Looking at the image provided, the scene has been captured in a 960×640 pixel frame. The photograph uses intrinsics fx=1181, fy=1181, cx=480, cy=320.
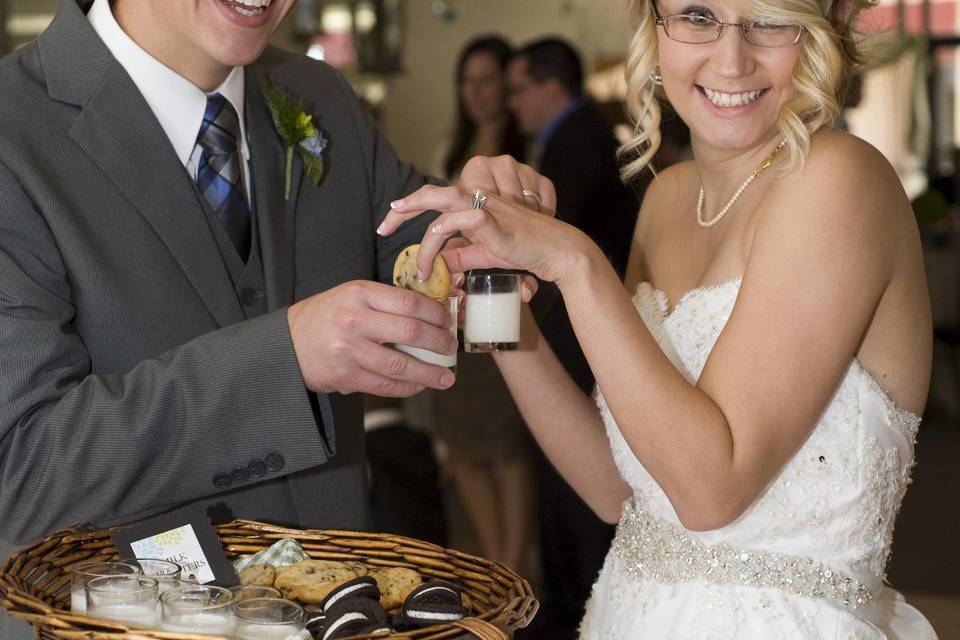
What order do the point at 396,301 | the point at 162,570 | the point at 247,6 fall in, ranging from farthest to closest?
the point at 247,6
the point at 396,301
the point at 162,570

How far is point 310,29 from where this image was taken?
8109mm

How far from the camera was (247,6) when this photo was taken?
6.41ft

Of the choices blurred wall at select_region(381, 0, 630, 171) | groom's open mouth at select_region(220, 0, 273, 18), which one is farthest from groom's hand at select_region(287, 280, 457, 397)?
blurred wall at select_region(381, 0, 630, 171)

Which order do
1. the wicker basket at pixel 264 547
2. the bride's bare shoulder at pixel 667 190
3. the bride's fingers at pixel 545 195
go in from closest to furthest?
1. the wicker basket at pixel 264 547
2. the bride's fingers at pixel 545 195
3. the bride's bare shoulder at pixel 667 190

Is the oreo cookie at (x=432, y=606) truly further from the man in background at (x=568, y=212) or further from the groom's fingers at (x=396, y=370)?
the man in background at (x=568, y=212)

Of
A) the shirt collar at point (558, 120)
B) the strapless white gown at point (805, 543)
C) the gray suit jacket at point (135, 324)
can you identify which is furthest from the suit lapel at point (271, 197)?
the shirt collar at point (558, 120)

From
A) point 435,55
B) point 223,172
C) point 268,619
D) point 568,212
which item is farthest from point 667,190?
point 435,55

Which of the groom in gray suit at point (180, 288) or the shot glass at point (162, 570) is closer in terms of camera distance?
the shot glass at point (162, 570)

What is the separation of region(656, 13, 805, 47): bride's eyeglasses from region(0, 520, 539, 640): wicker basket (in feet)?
3.05

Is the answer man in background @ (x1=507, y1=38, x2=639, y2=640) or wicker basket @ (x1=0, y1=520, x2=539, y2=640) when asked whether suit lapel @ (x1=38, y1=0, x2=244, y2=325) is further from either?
man in background @ (x1=507, y1=38, x2=639, y2=640)

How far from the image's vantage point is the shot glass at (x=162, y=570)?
143 cm

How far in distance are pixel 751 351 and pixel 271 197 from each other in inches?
34.7

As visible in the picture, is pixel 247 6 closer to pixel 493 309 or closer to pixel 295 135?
pixel 295 135

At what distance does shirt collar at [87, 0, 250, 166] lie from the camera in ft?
6.54
